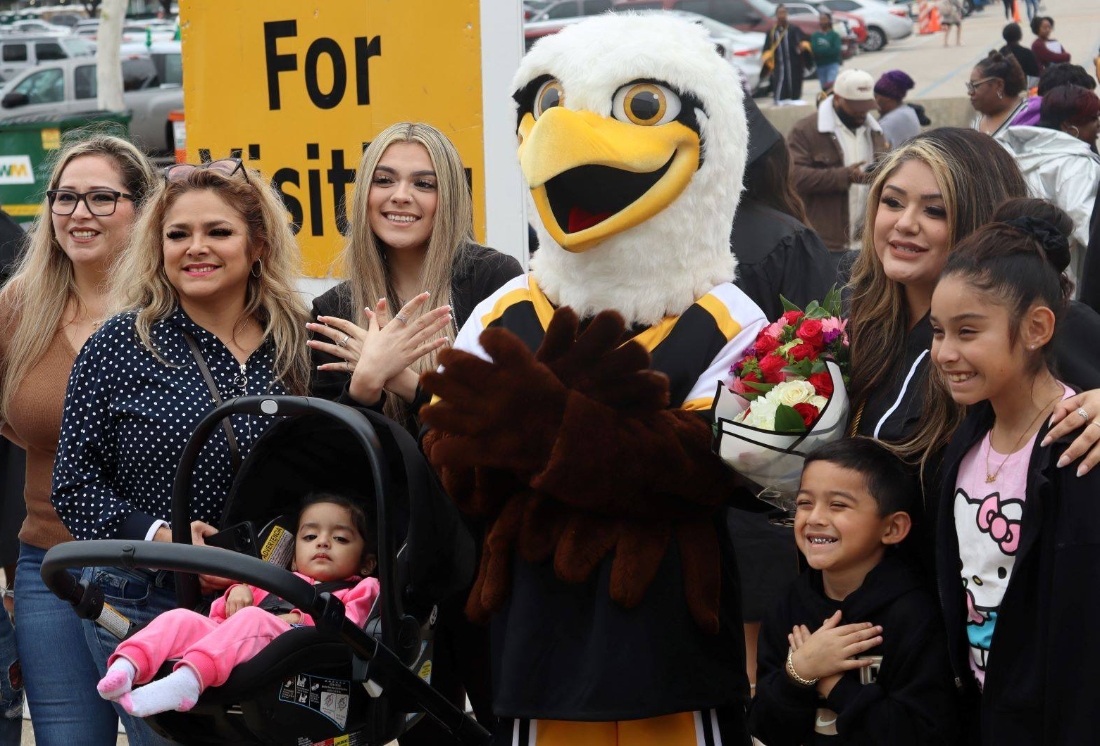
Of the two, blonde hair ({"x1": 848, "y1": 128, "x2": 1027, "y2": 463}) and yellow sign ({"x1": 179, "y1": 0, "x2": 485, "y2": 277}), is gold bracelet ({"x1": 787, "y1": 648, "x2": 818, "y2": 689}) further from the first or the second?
yellow sign ({"x1": 179, "y1": 0, "x2": 485, "y2": 277})

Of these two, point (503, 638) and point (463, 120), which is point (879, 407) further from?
point (463, 120)

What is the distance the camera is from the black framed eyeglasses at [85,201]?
11.3ft

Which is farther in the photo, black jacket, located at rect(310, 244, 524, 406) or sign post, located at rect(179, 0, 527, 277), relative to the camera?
sign post, located at rect(179, 0, 527, 277)

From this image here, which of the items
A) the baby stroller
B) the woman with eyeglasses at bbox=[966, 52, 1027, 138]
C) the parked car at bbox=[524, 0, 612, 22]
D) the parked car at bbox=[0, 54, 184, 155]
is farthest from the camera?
the parked car at bbox=[524, 0, 612, 22]

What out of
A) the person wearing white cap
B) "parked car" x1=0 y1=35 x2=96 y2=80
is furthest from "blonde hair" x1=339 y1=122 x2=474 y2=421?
"parked car" x1=0 y1=35 x2=96 y2=80

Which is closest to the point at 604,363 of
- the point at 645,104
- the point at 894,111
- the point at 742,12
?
the point at 645,104

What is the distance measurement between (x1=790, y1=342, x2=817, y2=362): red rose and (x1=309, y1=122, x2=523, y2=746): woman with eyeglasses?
0.93 m

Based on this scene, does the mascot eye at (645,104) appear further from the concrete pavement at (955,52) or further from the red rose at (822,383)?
the concrete pavement at (955,52)

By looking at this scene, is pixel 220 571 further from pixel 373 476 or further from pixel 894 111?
pixel 894 111

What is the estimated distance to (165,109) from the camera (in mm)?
19781

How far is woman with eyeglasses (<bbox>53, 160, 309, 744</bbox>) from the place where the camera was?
9.62 feet

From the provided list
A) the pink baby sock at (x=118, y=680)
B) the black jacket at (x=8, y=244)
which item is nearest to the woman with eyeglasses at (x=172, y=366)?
the pink baby sock at (x=118, y=680)

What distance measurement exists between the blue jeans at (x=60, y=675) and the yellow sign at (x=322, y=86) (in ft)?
6.27

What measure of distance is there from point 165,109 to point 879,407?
18761 millimetres
